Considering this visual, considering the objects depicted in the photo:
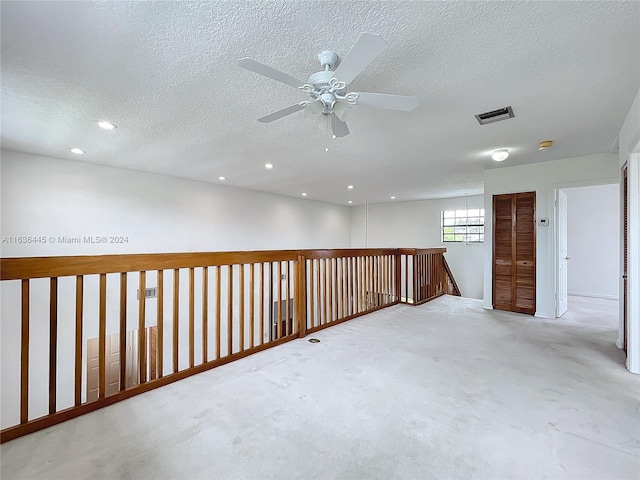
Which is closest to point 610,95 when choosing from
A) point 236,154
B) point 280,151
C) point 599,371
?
point 599,371

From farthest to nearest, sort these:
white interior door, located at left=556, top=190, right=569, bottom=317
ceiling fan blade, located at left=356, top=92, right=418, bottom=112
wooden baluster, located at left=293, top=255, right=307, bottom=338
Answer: white interior door, located at left=556, top=190, right=569, bottom=317 < wooden baluster, located at left=293, top=255, right=307, bottom=338 < ceiling fan blade, located at left=356, top=92, right=418, bottom=112

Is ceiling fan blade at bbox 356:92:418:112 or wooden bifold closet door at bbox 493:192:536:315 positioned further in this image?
wooden bifold closet door at bbox 493:192:536:315

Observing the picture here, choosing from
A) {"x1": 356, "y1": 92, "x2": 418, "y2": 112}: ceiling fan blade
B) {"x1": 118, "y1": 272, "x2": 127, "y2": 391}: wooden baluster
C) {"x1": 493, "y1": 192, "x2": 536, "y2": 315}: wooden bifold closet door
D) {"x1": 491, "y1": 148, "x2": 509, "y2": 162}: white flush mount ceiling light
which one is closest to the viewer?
{"x1": 356, "y1": 92, "x2": 418, "y2": 112}: ceiling fan blade

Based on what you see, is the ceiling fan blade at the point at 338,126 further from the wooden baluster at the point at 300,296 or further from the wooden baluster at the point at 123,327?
the wooden baluster at the point at 123,327

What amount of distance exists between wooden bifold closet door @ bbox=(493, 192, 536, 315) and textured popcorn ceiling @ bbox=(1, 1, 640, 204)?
33.3 inches

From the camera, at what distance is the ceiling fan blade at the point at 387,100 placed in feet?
6.15

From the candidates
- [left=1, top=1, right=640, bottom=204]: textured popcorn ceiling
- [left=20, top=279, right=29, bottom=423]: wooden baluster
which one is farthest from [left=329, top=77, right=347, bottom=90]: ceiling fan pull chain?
[left=20, top=279, right=29, bottom=423]: wooden baluster

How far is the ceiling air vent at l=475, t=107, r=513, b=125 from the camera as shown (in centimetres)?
266

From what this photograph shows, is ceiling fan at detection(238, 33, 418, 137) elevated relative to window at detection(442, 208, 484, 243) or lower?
elevated

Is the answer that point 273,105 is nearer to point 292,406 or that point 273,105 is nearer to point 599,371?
point 292,406

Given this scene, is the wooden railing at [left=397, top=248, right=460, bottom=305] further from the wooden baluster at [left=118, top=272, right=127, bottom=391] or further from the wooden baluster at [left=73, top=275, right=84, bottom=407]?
the wooden baluster at [left=73, top=275, right=84, bottom=407]

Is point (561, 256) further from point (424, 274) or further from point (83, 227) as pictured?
point (83, 227)

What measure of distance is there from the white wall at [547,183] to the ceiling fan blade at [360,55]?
4.05 m

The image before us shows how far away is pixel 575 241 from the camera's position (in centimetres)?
631
